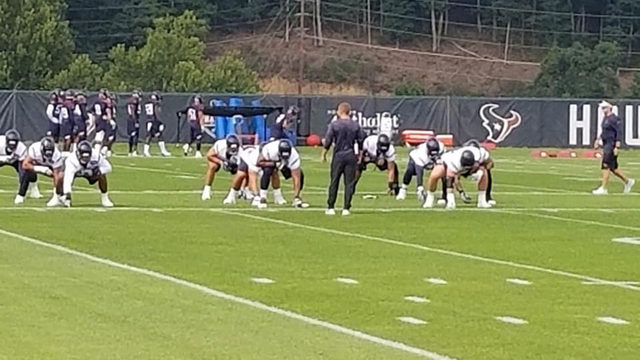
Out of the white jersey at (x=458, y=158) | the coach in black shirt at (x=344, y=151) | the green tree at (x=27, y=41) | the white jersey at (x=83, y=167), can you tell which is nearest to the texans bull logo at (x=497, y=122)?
the green tree at (x=27, y=41)

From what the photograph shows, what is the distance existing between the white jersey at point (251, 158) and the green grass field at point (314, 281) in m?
0.76

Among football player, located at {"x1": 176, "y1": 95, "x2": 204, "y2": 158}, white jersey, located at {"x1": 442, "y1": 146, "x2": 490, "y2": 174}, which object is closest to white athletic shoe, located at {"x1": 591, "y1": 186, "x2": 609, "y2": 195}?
white jersey, located at {"x1": 442, "y1": 146, "x2": 490, "y2": 174}

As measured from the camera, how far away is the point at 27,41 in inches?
3182

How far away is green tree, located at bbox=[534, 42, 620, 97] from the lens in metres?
94.2

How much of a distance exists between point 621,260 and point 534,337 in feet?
20.8

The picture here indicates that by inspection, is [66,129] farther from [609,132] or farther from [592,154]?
[592,154]

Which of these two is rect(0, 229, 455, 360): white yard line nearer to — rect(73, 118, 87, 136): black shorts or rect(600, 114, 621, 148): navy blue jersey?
rect(600, 114, 621, 148): navy blue jersey

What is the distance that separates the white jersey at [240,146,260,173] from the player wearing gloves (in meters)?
2.95

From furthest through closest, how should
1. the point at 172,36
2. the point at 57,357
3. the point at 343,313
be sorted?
the point at 172,36, the point at 343,313, the point at 57,357

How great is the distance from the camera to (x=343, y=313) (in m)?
13.5

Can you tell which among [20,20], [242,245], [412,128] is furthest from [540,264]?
[20,20]

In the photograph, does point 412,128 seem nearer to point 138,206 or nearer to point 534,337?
point 138,206

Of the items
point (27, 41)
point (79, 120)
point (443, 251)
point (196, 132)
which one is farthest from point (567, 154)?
point (443, 251)

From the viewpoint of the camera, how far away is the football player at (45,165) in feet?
83.3
